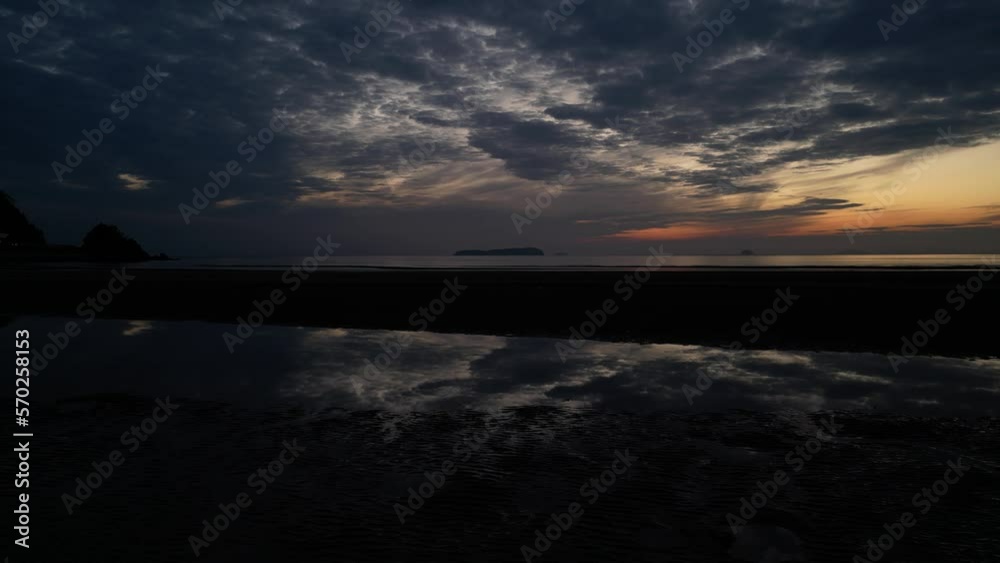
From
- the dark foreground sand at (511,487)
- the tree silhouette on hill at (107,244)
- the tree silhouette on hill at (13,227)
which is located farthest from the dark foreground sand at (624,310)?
the tree silhouette on hill at (107,244)

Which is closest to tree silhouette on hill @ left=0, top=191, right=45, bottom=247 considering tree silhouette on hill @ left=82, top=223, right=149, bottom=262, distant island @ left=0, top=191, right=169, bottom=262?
distant island @ left=0, top=191, right=169, bottom=262

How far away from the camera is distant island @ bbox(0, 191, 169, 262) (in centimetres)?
11988

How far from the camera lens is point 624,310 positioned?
25719 mm

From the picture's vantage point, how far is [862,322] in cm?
2145

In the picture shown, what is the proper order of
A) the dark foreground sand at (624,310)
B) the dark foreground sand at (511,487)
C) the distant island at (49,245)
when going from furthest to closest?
the distant island at (49,245) < the dark foreground sand at (624,310) < the dark foreground sand at (511,487)

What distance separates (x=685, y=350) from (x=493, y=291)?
1879 centimetres

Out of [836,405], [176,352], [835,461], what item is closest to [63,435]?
[176,352]

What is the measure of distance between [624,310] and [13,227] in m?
156

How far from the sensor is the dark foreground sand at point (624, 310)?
19.3m

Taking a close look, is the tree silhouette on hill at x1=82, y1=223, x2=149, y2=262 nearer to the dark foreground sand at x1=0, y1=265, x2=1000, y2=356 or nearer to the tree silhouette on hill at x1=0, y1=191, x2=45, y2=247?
the tree silhouette on hill at x1=0, y1=191, x2=45, y2=247

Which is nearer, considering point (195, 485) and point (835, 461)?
point (195, 485)

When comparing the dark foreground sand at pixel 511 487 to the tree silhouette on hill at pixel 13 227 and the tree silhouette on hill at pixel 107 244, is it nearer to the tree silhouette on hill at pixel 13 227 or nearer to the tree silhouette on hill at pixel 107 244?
the tree silhouette on hill at pixel 13 227

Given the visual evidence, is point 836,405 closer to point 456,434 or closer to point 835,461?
point 835,461

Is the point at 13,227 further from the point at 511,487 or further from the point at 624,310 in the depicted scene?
the point at 511,487
